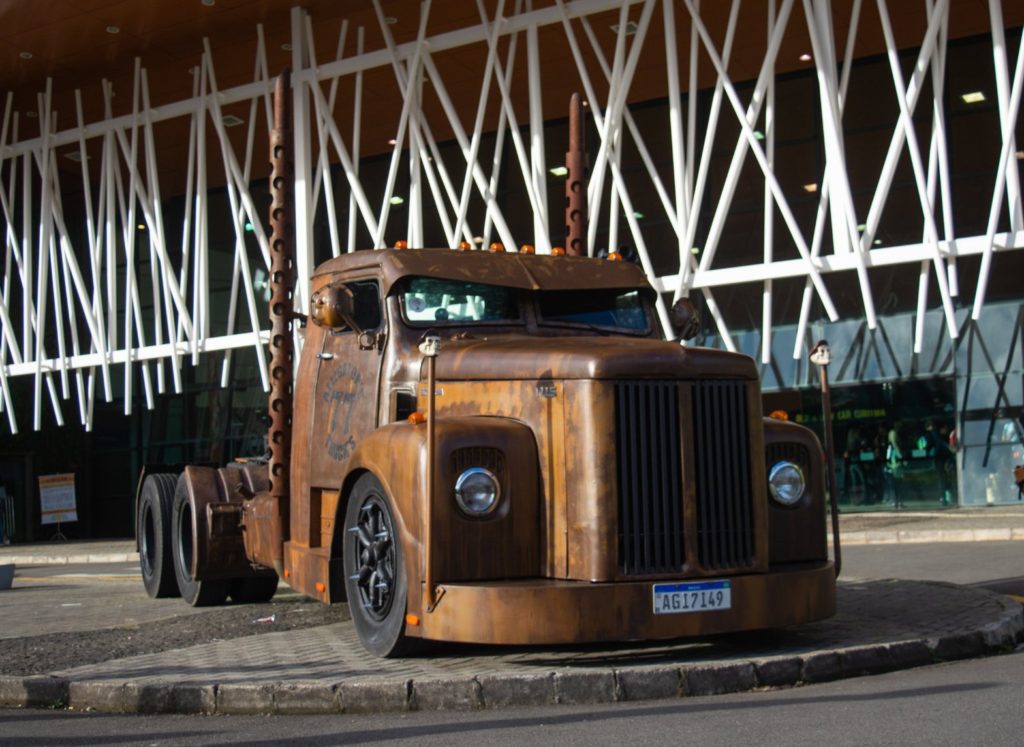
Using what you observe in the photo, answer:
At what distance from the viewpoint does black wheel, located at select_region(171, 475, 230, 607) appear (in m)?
11.6

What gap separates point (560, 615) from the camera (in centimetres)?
635

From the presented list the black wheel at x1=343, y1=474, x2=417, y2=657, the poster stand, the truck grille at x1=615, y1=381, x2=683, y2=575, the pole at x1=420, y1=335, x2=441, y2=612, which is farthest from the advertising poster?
the truck grille at x1=615, y1=381, x2=683, y2=575

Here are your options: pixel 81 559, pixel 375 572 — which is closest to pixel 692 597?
pixel 375 572

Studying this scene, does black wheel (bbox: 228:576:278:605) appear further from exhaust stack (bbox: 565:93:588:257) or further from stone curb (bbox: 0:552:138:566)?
stone curb (bbox: 0:552:138:566)

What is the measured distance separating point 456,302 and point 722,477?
7.45ft

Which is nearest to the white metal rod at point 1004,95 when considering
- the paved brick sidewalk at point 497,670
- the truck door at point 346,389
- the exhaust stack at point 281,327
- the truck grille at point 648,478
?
the paved brick sidewalk at point 497,670

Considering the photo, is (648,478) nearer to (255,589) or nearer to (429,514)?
(429,514)

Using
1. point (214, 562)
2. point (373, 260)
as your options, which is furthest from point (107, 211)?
point (373, 260)

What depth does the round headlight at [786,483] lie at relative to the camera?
24.2ft

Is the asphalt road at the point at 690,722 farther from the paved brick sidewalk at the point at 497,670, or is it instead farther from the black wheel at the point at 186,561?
the black wheel at the point at 186,561

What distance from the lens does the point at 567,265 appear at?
8602 mm

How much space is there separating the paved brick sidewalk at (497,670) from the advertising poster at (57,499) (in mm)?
25173

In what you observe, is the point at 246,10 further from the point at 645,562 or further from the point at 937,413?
the point at 645,562

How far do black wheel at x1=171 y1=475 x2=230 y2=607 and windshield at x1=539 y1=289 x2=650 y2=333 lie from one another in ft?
15.3
